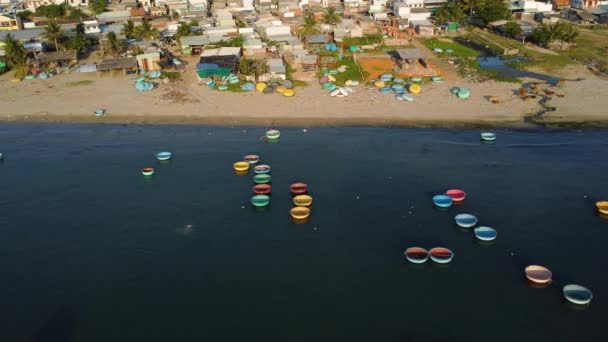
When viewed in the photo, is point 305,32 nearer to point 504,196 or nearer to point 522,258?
point 504,196

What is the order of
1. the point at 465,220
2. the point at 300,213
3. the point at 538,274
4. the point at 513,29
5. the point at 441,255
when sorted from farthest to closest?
the point at 513,29, the point at 300,213, the point at 465,220, the point at 441,255, the point at 538,274

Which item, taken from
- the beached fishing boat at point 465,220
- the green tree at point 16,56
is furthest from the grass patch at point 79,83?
the beached fishing boat at point 465,220

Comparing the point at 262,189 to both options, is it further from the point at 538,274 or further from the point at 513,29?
the point at 513,29

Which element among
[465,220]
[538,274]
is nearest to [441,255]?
[465,220]

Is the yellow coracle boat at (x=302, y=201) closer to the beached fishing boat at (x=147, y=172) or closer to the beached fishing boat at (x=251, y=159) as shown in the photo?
the beached fishing boat at (x=251, y=159)

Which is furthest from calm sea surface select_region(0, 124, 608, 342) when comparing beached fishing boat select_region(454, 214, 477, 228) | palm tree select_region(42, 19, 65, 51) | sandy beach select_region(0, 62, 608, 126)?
palm tree select_region(42, 19, 65, 51)

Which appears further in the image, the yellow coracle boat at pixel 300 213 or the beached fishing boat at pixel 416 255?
the yellow coracle boat at pixel 300 213
